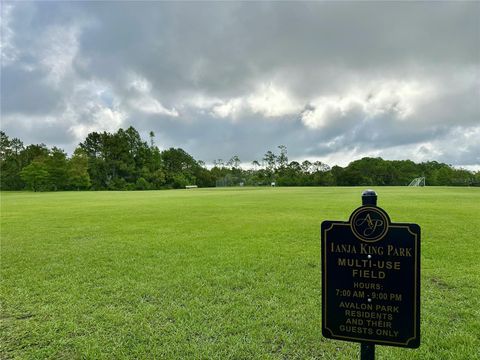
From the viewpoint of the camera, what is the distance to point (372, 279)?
2336 millimetres


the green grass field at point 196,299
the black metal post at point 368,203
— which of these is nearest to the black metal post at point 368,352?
the black metal post at point 368,203

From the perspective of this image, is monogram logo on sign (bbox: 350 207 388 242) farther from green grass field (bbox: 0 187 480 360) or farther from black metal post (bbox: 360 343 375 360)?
green grass field (bbox: 0 187 480 360)

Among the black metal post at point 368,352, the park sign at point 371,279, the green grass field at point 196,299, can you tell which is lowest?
the green grass field at point 196,299

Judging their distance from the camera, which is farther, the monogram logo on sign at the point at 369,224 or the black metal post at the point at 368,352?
the black metal post at the point at 368,352

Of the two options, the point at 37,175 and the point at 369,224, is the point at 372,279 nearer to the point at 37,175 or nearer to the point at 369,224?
the point at 369,224

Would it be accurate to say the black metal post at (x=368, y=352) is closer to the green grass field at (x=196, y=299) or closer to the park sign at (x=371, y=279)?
the park sign at (x=371, y=279)

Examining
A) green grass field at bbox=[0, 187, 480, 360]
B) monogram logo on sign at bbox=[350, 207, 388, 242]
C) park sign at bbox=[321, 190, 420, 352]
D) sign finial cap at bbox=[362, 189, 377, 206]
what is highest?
sign finial cap at bbox=[362, 189, 377, 206]

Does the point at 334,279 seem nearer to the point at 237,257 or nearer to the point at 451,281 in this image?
the point at 451,281

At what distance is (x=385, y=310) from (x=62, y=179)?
242ft

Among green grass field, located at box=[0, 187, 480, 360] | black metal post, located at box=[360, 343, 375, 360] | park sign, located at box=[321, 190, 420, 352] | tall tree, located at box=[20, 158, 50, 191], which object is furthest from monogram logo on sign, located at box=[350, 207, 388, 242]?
tall tree, located at box=[20, 158, 50, 191]

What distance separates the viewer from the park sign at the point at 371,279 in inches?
88.4

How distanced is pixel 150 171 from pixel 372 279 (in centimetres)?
9158

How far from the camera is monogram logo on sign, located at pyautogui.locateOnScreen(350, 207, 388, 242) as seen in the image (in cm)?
227

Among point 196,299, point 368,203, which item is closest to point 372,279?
point 368,203
